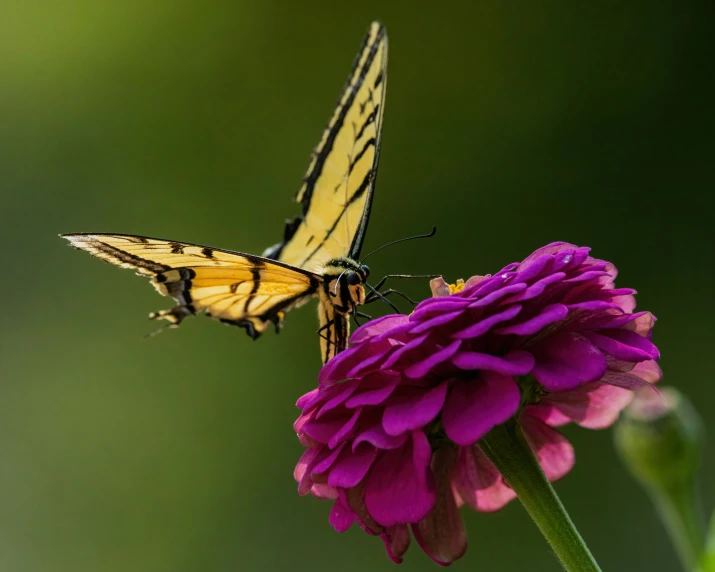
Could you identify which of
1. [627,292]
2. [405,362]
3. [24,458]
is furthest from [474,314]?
[24,458]

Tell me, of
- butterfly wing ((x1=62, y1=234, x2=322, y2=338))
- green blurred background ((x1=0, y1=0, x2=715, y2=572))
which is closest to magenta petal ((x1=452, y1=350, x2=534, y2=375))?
butterfly wing ((x1=62, y1=234, x2=322, y2=338))

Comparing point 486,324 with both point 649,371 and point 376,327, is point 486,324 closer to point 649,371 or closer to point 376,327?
point 376,327

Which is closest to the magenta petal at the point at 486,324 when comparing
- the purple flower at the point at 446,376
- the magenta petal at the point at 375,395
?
the purple flower at the point at 446,376

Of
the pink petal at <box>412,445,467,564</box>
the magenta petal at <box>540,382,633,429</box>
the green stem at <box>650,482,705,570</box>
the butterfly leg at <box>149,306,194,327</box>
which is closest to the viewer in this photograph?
the pink petal at <box>412,445,467,564</box>

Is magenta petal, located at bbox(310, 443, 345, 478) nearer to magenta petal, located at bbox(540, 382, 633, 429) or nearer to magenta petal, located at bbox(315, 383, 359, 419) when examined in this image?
magenta petal, located at bbox(315, 383, 359, 419)

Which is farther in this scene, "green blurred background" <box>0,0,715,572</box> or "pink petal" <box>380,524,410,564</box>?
"green blurred background" <box>0,0,715,572</box>

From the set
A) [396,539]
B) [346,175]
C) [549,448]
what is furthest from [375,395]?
[346,175]

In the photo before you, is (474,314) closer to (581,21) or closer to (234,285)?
(234,285)

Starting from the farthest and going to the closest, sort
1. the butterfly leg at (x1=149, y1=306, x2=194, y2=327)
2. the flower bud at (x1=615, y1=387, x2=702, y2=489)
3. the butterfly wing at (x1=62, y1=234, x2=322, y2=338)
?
1. the butterfly leg at (x1=149, y1=306, x2=194, y2=327)
2. the butterfly wing at (x1=62, y1=234, x2=322, y2=338)
3. the flower bud at (x1=615, y1=387, x2=702, y2=489)
